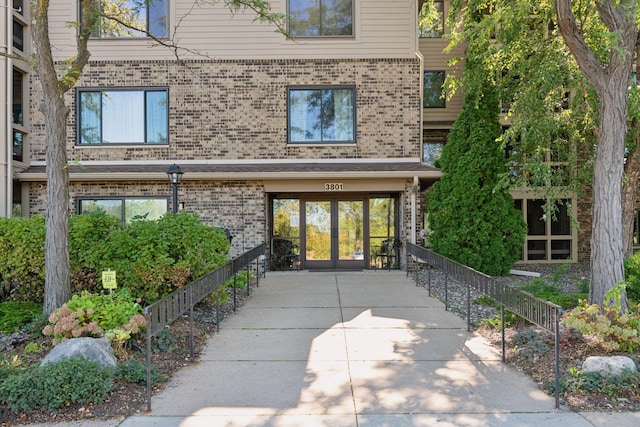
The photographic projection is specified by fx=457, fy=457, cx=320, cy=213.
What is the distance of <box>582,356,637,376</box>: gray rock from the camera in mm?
4352

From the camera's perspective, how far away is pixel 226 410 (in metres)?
4.02

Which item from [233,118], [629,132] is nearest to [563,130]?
[629,132]

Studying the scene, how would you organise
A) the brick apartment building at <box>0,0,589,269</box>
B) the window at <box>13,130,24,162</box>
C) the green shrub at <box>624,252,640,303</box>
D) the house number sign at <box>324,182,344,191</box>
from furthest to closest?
the brick apartment building at <box>0,0,589,269</box> < the house number sign at <box>324,182,344,191</box> < the window at <box>13,130,24,162</box> < the green shrub at <box>624,252,640,303</box>

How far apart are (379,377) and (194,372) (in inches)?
78.1

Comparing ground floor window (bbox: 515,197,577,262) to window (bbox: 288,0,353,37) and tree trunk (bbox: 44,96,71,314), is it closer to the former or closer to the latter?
window (bbox: 288,0,353,37)

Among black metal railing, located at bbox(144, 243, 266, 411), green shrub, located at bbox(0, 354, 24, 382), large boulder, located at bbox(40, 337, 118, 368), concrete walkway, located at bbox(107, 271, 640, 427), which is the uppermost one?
black metal railing, located at bbox(144, 243, 266, 411)

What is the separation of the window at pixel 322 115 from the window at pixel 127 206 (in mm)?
3963

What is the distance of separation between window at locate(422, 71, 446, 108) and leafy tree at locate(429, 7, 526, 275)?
4430 mm

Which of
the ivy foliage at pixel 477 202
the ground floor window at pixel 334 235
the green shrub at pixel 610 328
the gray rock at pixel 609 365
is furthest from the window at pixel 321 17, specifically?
the gray rock at pixel 609 365

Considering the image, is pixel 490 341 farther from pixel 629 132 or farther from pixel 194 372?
pixel 629 132

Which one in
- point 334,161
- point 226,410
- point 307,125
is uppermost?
point 307,125

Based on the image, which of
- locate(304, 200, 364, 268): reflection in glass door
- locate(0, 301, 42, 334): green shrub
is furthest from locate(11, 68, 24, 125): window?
locate(304, 200, 364, 268): reflection in glass door

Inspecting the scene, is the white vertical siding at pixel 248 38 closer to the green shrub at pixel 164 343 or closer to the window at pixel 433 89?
the window at pixel 433 89

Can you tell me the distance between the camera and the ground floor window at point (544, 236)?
51.1 ft
